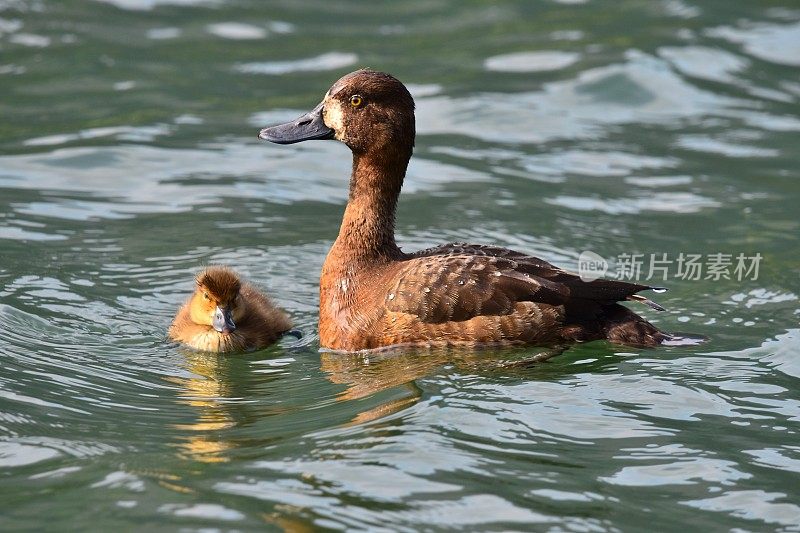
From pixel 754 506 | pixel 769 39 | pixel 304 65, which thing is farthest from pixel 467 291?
pixel 769 39

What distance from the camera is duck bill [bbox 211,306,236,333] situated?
25.8 ft

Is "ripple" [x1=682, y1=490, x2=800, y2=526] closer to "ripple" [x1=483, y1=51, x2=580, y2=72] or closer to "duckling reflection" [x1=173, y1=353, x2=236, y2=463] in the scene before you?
"duckling reflection" [x1=173, y1=353, x2=236, y2=463]

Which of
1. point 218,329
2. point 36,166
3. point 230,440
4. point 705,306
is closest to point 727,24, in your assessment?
point 705,306

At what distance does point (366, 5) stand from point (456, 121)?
11.5 ft

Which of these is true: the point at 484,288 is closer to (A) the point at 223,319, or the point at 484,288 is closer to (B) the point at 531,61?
(A) the point at 223,319

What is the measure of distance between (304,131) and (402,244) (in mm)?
1934

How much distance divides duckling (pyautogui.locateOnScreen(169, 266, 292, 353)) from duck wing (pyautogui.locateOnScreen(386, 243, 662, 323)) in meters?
0.96

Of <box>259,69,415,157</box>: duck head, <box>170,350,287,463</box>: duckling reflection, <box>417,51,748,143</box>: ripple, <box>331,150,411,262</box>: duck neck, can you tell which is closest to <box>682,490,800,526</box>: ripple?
<box>170,350,287,463</box>: duckling reflection

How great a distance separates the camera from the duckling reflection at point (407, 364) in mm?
7215

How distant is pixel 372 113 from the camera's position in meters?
8.14

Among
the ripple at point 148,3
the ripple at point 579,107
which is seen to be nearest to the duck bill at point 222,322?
the ripple at point 579,107

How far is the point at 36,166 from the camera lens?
11438mm

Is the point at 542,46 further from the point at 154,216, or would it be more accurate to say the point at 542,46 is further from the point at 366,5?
the point at 154,216

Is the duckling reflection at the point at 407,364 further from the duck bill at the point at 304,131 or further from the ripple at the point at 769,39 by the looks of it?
the ripple at the point at 769,39
